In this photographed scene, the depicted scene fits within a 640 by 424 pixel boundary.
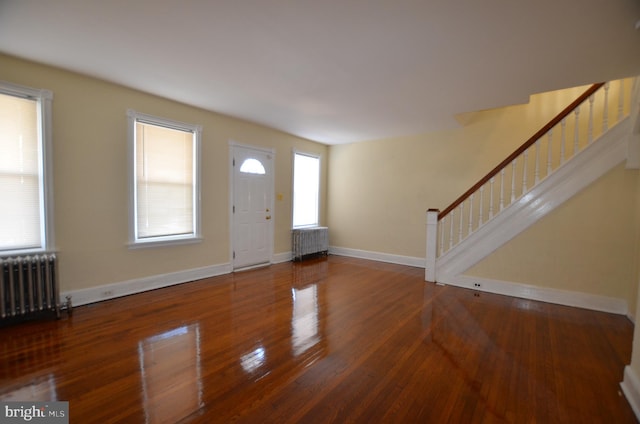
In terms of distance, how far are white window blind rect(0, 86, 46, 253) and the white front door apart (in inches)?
97.9

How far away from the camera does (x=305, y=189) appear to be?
21.9 ft

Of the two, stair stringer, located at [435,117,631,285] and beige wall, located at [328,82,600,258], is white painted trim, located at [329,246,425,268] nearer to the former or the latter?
beige wall, located at [328,82,600,258]

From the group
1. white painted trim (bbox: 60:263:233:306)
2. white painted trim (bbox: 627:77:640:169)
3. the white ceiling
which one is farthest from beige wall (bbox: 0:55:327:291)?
white painted trim (bbox: 627:77:640:169)

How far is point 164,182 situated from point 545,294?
5.63 meters

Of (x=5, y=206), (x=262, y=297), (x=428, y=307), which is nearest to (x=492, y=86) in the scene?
(x=428, y=307)

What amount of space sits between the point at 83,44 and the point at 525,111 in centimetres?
619

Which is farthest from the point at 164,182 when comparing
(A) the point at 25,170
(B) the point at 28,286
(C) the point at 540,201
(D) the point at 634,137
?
(D) the point at 634,137

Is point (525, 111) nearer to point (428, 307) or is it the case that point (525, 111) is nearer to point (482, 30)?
point (482, 30)

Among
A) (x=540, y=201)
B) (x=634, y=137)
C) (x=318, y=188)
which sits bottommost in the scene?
(x=540, y=201)

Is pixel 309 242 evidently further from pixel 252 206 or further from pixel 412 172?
pixel 412 172

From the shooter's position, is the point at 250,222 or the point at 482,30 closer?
the point at 482,30

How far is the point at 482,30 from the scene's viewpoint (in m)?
2.36

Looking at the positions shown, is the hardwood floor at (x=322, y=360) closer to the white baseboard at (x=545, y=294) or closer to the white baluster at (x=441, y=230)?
the white baseboard at (x=545, y=294)

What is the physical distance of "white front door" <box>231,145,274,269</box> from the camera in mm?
5168
